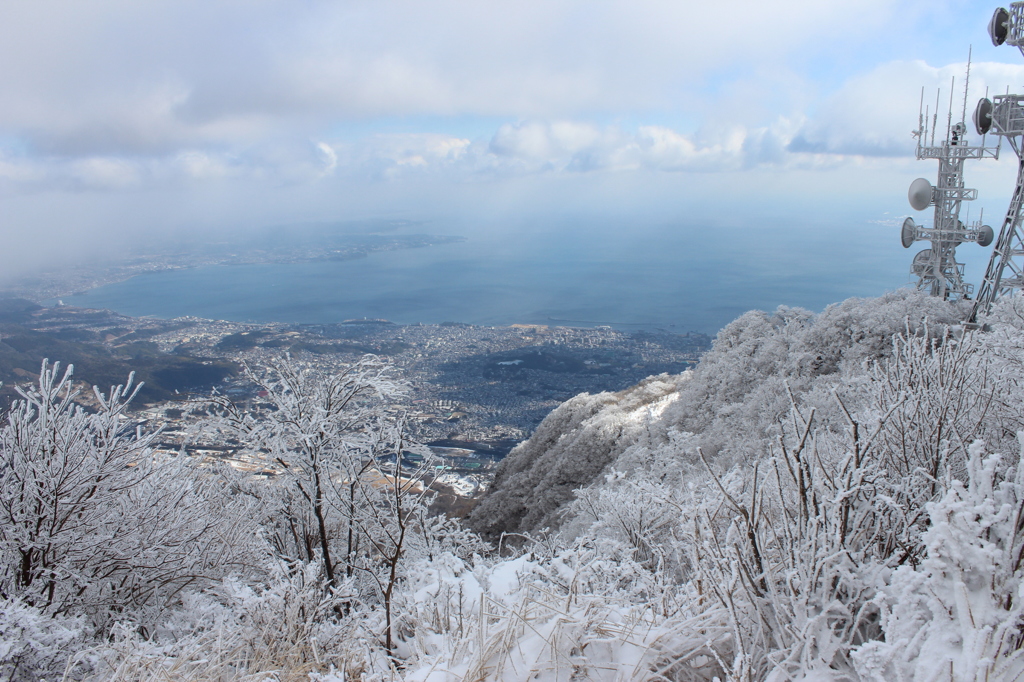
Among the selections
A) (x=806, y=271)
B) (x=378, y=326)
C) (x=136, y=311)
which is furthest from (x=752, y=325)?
(x=136, y=311)

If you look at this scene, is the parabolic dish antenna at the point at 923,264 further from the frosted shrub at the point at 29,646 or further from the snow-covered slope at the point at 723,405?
the frosted shrub at the point at 29,646

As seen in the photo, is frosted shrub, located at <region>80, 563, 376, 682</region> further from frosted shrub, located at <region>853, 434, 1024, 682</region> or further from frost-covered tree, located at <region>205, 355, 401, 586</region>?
frosted shrub, located at <region>853, 434, 1024, 682</region>

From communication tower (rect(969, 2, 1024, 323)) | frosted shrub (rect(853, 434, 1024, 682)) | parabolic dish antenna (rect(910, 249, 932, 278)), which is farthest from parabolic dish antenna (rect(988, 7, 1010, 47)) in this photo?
frosted shrub (rect(853, 434, 1024, 682))

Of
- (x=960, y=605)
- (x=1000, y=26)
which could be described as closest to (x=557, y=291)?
(x=1000, y=26)

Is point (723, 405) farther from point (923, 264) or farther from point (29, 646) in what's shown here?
point (29, 646)

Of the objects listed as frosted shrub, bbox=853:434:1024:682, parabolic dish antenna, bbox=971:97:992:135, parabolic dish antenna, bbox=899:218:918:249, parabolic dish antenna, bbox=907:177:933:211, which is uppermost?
parabolic dish antenna, bbox=971:97:992:135

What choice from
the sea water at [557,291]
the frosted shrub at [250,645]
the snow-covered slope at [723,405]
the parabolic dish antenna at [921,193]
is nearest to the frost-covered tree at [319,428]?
the frosted shrub at [250,645]
